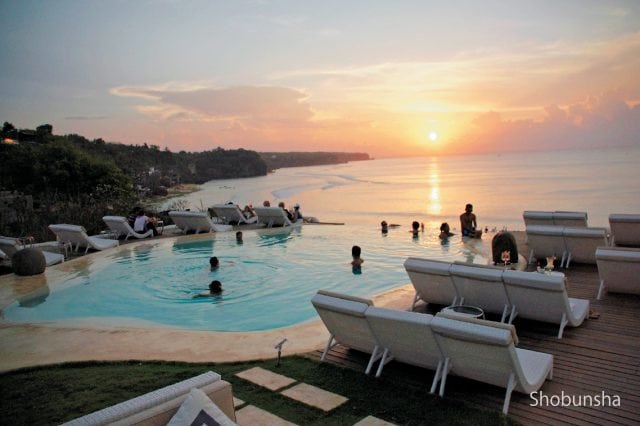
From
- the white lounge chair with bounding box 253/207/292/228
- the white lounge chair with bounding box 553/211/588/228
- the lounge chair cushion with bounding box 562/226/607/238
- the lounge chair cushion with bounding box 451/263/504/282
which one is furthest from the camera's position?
the white lounge chair with bounding box 253/207/292/228

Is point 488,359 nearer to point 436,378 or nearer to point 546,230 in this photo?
point 436,378

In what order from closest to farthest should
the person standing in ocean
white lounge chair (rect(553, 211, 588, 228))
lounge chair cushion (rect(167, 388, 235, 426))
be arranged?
1. lounge chair cushion (rect(167, 388, 235, 426))
2. white lounge chair (rect(553, 211, 588, 228))
3. the person standing in ocean

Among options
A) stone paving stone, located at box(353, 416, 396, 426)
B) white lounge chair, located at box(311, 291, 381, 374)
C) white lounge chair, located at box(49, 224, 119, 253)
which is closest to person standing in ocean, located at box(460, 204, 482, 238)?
white lounge chair, located at box(311, 291, 381, 374)

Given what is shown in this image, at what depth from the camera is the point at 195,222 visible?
1889cm

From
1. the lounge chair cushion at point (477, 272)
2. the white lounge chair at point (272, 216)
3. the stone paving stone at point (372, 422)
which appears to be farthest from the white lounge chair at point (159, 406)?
the white lounge chair at point (272, 216)

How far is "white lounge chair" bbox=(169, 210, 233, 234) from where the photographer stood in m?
18.7

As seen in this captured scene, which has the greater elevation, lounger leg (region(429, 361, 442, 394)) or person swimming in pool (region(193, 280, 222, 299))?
lounger leg (region(429, 361, 442, 394))

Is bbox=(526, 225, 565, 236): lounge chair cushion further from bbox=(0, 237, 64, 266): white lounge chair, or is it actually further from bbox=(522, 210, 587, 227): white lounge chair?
bbox=(0, 237, 64, 266): white lounge chair

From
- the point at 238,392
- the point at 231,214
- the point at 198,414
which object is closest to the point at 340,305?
the point at 238,392

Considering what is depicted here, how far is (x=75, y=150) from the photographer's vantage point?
35625 mm

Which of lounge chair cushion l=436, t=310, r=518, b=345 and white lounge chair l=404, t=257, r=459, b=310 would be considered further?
white lounge chair l=404, t=257, r=459, b=310

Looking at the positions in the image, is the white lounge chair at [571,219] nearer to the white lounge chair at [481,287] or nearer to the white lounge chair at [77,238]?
the white lounge chair at [481,287]

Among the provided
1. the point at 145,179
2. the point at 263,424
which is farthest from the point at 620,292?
the point at 145,179

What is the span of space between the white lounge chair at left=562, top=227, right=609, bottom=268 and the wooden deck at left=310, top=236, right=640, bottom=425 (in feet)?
7.76
